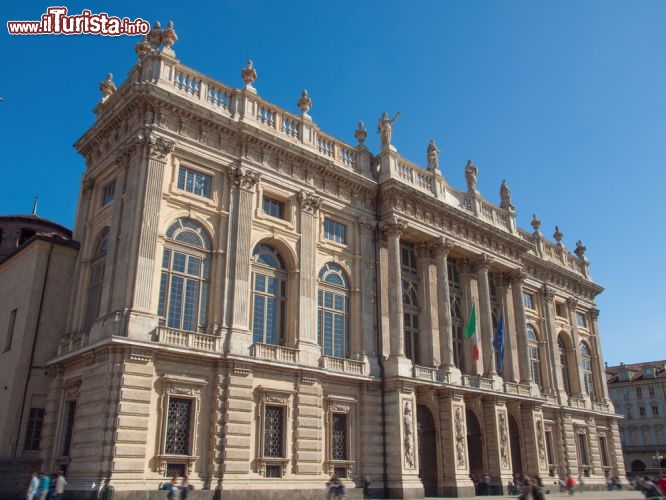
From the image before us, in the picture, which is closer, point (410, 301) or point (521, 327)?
point (410, 301)

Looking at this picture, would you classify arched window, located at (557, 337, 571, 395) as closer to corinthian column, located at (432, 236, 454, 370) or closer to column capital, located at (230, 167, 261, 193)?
corinthian column, located at (432, 236, 454, 370)

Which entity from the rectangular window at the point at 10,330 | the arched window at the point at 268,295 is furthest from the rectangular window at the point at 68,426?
the arched window at the point at 268,295

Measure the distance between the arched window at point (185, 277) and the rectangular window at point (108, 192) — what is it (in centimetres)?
408

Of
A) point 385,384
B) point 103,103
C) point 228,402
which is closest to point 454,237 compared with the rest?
point 385,384

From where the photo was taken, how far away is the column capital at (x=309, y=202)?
2959 cm

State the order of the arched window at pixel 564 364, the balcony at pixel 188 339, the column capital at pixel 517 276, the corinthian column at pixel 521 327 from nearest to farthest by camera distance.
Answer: the balcony at pixel 188 339 < the corinthian column at pixel 521 327 < the column capital at pixel 517 276 < the arched window at pixel 564 364

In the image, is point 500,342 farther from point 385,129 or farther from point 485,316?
point 385,129

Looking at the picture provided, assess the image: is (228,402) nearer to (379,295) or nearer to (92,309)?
(92,309)

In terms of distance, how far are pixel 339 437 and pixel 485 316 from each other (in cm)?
1345

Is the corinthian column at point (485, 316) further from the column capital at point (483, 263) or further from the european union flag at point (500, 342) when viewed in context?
the european union flag at point (500, 342)

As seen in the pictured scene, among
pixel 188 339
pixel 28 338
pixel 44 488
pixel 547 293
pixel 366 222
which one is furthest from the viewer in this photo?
pixel 547 293

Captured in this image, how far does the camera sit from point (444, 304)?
34.2 meters

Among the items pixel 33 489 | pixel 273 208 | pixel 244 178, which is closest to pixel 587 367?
pixel 273 208

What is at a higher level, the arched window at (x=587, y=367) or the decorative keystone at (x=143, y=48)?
the decorative keystone at (x=143, y=48)
